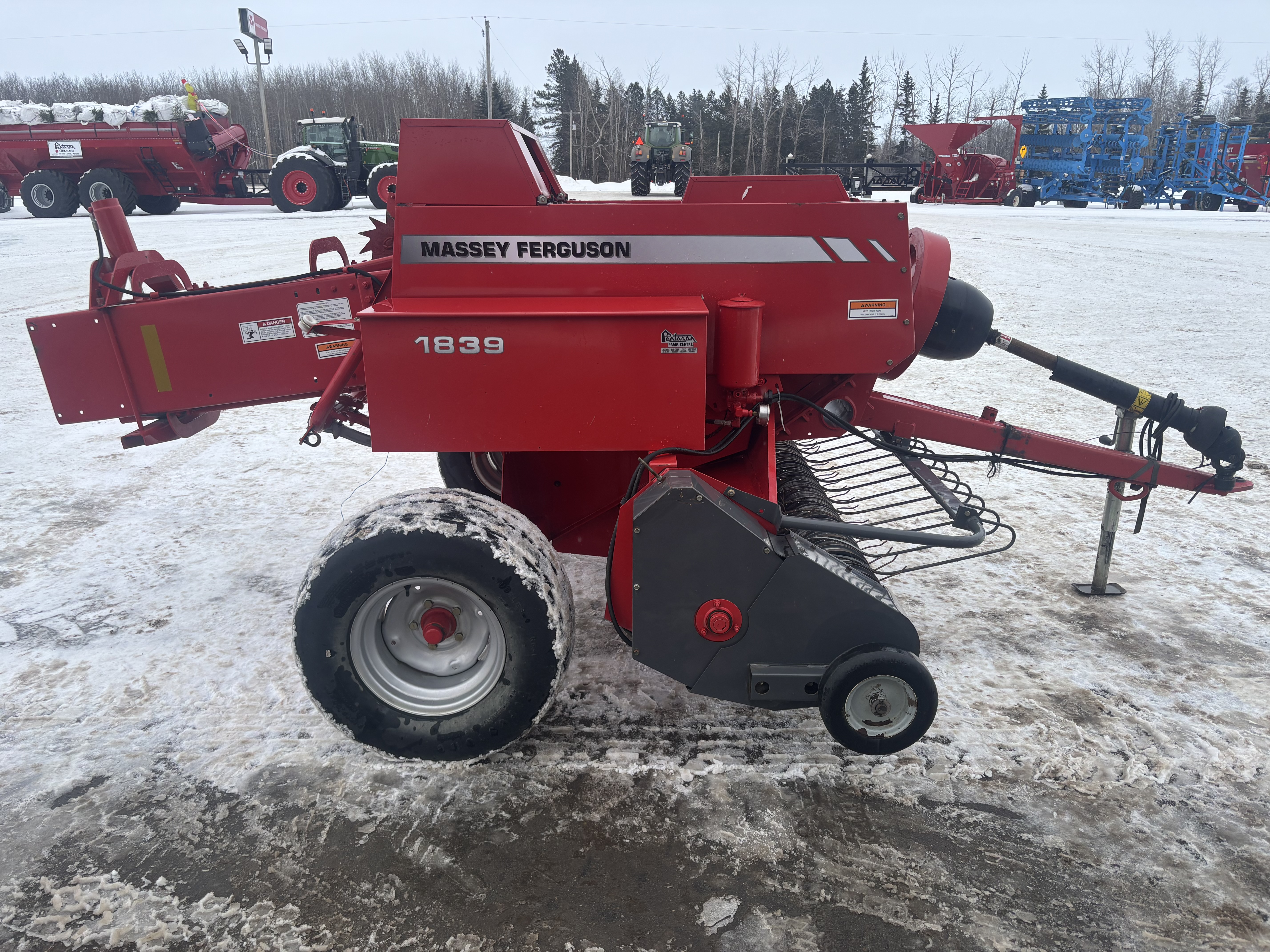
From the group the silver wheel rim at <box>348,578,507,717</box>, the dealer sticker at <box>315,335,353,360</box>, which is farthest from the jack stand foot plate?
the dealer sticker at <box>315,335,353,360</box>

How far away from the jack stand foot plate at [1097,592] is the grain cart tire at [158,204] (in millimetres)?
22661

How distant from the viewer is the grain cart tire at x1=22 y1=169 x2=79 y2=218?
18.2 metres

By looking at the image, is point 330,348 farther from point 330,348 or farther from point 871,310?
point 871,310

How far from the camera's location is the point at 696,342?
242 cm

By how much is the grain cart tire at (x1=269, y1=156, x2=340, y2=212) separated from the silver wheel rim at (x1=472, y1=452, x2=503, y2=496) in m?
18.2

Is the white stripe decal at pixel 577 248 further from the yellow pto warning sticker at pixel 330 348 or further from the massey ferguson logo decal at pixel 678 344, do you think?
the yellow pto warning sticker at pixel 330 348

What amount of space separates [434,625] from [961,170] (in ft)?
105

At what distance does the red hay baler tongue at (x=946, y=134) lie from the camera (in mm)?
27844

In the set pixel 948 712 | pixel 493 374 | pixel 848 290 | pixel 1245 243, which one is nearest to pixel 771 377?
pixel 848 290

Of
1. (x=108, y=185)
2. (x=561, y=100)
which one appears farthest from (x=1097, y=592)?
(x=561, y=100)

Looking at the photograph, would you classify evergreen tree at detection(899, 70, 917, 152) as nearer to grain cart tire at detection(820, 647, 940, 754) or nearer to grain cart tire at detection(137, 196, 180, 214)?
grain cart tire at detection(137, 196, 180, 214)

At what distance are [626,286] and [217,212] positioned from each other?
22933 millimetres

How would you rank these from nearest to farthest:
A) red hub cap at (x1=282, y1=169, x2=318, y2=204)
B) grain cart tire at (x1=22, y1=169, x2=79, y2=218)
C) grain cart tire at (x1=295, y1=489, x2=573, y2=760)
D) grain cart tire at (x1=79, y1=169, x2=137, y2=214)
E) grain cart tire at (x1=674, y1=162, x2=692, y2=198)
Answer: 1. grain cart tire at (x1=295, y1=489, x2=573, y2=760)
2. grain cart tire at (x1=79, y1=169, x2=137, y2=214)
3. grain cart tire at (x1=22, y1=169, x2=79, y2=218)
4. red hub cap at (x1=282, y1=169, x2=318, y2=204)
5. grain cart tire at (x1=674, y1=162, x2=692, y2=198)

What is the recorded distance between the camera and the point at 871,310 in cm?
268
